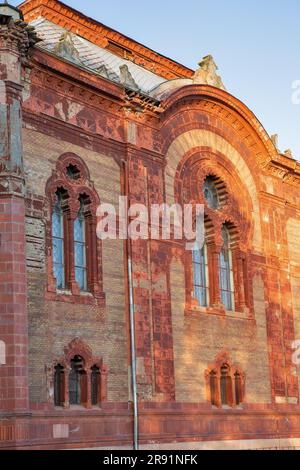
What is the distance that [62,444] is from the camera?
1920cm

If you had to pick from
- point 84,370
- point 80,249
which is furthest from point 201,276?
point 84,370

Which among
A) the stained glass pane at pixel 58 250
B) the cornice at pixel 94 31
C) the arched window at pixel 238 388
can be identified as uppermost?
the cornice at pixel 94 31

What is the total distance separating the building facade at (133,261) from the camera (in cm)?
1916

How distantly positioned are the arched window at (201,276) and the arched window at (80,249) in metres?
4.75

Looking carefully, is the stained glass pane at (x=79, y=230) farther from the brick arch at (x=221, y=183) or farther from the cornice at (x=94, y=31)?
the cornice at (x=94, y=31)

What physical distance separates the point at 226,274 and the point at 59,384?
8.87m

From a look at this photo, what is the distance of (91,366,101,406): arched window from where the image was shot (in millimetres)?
20688

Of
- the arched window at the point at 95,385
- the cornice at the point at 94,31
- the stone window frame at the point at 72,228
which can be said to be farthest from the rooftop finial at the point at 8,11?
the cornice at the point at 94,31

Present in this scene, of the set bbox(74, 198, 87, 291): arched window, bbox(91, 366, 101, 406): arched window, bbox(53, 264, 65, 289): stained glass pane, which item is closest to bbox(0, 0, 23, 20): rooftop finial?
bbox(74, 198, 87, 291): arched window

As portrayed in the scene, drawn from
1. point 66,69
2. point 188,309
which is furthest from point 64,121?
point 188,309

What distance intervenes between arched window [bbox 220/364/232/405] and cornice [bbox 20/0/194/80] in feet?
40.3

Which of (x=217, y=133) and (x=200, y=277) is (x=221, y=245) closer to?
(x=200, y=277)

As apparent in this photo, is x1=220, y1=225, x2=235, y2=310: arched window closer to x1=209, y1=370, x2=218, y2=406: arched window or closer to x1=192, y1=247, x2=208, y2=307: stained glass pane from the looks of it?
x1=192, y1=247, x2=208, y2=307: stained glass pane

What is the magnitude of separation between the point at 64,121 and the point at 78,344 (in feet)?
18.7
